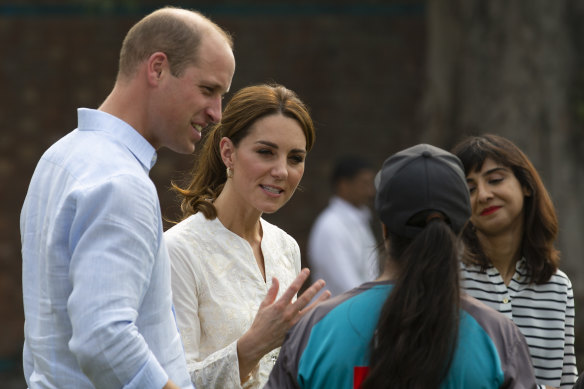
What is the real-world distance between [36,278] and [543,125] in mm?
5352

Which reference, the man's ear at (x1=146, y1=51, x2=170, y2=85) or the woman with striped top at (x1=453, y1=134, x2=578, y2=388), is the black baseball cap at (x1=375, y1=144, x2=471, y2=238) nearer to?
the man's ear at (x1=146, y1=51, x2=170, y2=85)

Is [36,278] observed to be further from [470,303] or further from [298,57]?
[298,57]

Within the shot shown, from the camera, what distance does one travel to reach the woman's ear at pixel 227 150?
320 centimetres

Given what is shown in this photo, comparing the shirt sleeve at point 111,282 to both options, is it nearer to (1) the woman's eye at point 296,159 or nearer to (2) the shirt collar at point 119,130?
(2) the shirt collar at point 119,130

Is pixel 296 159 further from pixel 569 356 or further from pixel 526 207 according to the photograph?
pixel 569 356

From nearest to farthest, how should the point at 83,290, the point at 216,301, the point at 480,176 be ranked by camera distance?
the point at 83,290
the point at 216,301
the point at 480,176

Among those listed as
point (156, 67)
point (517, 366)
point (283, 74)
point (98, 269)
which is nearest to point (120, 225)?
point (98, 269)

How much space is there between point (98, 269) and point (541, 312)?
71.6 inches

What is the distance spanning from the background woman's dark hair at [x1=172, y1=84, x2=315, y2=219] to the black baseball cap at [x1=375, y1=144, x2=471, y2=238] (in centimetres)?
90

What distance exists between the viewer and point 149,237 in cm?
219

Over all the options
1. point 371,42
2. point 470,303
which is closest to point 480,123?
point 371,42

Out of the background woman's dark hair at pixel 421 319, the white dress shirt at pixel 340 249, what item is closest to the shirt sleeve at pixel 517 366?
the background woman's dark hair at pixel 421 319

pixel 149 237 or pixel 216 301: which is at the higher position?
pixel 149 237

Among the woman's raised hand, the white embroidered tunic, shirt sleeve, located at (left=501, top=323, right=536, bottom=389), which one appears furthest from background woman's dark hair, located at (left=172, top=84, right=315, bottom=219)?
shirt sleeve, located at (left=501, top=323, right=536, bottom=389)
